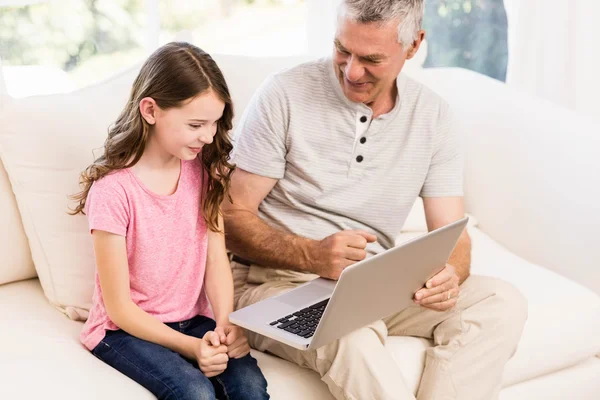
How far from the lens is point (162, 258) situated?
5.18 ft

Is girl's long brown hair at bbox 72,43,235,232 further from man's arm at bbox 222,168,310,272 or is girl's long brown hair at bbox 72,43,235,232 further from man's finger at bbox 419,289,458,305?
man's finger at bbox 419,289,458,305

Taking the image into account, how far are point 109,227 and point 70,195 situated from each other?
0.28 meters

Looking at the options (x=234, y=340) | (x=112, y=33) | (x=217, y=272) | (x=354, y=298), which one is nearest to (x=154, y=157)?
(x=217, y=272)

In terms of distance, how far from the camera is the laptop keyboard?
1.47 m

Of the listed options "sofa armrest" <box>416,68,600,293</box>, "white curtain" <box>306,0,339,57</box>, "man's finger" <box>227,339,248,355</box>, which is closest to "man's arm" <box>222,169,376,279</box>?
"man's finger" <box>227,339,248,355</box>

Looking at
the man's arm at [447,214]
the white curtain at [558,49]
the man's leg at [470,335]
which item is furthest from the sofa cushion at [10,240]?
the white curtain at [558,49]

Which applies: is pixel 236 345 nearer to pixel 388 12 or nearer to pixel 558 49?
pixel 388 12

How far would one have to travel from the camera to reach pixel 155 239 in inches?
61.5

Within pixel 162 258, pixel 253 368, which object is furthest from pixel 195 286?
pixel 253 368

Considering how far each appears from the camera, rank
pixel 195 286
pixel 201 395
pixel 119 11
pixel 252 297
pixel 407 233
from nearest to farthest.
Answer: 1. pixel 201 395
2. pixel 195 286
3. pixel 252 297
4. pixel 407 233
5. pixel 119 11

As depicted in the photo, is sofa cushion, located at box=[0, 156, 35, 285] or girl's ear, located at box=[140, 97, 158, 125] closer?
girl's ear, located at box=[140, 97, 158, 125]

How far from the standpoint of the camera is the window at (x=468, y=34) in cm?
378

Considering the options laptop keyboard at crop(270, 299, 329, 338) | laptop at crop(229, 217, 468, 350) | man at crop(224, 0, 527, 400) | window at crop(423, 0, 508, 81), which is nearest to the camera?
laptop at crop(229, 217, 468, 350)

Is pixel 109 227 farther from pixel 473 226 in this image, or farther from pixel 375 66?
pixel 473 226
